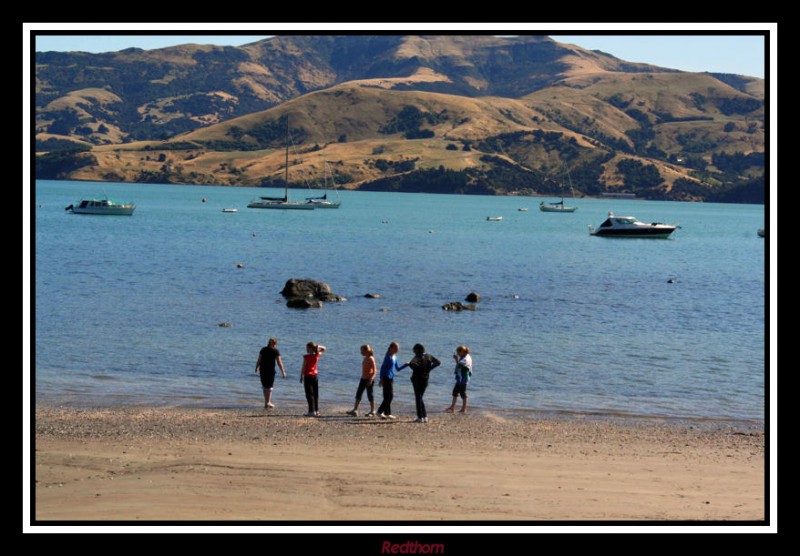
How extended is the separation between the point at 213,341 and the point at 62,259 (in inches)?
1664

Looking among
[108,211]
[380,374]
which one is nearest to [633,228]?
[108,211]

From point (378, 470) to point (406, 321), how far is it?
1101 inches

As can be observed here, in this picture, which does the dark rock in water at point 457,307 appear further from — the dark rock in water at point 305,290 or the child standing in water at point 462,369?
the child standing in water at point 462,369

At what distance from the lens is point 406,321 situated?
1721 inches

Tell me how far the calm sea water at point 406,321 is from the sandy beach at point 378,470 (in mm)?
3677

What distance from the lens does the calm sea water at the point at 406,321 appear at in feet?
87.9

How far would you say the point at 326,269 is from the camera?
7312 cm

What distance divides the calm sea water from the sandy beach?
3.68m

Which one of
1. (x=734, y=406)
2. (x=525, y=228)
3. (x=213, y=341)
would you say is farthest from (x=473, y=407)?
(x=525, y=228)

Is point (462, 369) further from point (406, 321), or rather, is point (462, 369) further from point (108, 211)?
point (108, 211)

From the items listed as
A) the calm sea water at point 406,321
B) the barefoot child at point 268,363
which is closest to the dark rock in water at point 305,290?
the calm sea water at point 406,321

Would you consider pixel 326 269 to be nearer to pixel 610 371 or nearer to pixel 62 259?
pixel 62 259

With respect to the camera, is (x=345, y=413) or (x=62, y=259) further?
(x=62, y=259)
